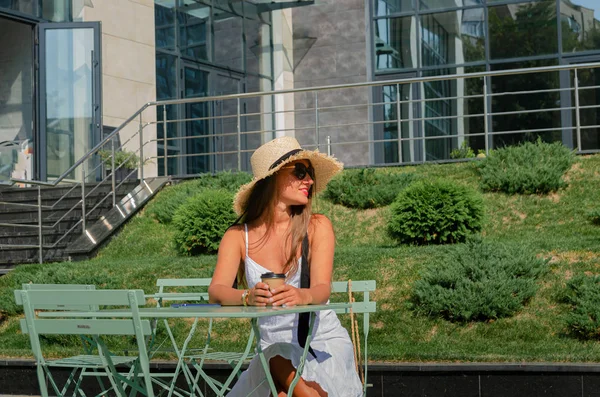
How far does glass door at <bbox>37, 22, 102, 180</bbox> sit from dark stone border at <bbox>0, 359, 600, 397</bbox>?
1193cm

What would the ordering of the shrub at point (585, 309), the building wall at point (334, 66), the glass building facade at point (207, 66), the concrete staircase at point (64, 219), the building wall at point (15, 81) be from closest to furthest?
the shrub at point (585, 309) → the concrete staircase at point (64, 219) → the building wall at point (15, 81) → the glass building facade at point (207, 66) → the building wall at point (334, 66)

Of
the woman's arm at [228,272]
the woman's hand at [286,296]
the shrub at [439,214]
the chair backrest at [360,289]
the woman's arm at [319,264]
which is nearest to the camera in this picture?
the woman's hand at [286,296]

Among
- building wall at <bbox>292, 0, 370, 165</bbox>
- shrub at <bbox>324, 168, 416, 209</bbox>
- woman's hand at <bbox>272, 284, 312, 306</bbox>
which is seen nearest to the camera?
woman's hand at <bbox>272, 284, 312, 306</bbox>

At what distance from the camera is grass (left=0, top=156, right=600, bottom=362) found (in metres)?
7.43

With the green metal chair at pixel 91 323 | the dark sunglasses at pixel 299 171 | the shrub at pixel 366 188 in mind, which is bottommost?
the green metal chair at pixel 91 323

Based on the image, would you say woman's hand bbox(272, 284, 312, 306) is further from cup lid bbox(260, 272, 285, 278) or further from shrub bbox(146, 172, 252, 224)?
shrub bbox(146, 172, 252, 224)

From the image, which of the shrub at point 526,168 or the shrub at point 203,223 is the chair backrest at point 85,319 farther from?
the shrub at point 526,168

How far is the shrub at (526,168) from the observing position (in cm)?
1155

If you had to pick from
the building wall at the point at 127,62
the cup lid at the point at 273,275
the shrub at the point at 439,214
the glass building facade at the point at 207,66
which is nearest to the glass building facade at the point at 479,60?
the glass building facade at the point at 207,66

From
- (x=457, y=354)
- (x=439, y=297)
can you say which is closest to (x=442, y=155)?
(x=439, y=297)

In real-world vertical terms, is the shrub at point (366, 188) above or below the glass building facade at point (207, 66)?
below

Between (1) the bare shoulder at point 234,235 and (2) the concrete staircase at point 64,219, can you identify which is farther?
(2) the concrete staircase at point 64,219

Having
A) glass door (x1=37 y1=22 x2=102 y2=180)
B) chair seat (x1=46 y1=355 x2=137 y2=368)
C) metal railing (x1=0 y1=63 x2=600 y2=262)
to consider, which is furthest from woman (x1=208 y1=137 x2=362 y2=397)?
glass door (x1=37 y1=22 x2=102 y2=180)

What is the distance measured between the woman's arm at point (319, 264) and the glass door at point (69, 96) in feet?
44.0
